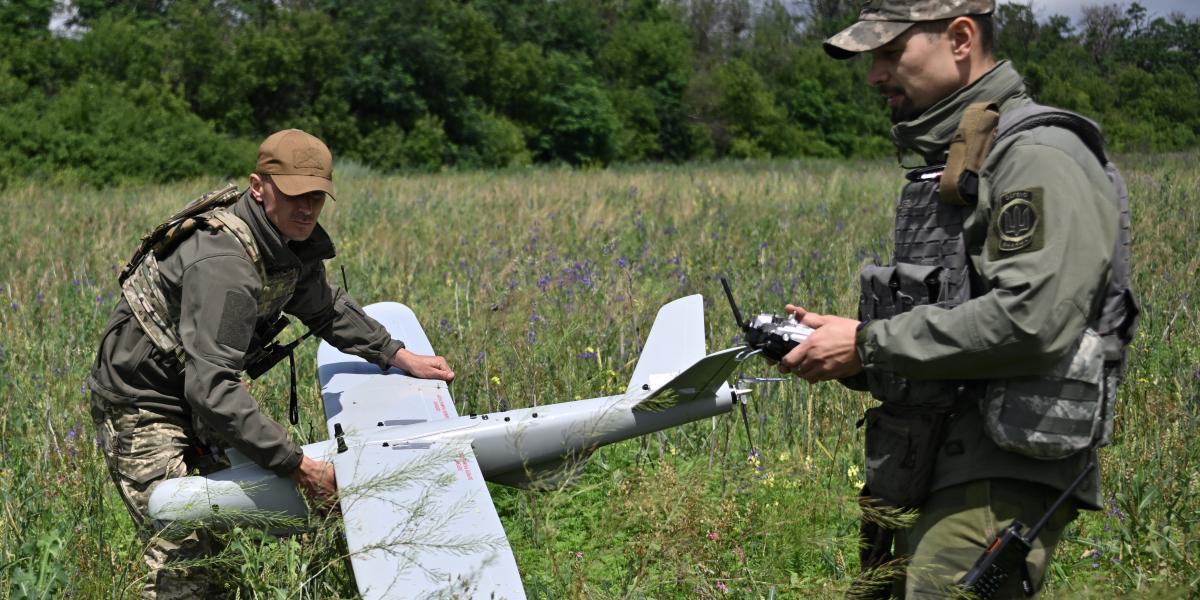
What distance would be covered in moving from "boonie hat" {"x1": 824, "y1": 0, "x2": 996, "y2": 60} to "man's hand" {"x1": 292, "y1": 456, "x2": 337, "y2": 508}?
82.8 inches

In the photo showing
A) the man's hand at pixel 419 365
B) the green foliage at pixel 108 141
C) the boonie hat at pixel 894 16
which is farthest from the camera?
the green foliage at pixel 108 141

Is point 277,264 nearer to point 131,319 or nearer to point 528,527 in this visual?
point 131,319

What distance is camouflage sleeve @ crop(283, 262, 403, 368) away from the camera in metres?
3.76

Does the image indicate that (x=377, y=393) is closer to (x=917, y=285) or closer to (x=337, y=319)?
(x=337, y=319)

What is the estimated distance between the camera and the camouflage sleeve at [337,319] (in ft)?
12.3

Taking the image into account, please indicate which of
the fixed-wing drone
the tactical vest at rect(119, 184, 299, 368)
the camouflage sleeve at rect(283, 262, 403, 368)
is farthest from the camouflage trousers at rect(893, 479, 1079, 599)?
the camouflage sleeve at rect(283, 262, 403, 368)

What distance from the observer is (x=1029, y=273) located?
2.03 m

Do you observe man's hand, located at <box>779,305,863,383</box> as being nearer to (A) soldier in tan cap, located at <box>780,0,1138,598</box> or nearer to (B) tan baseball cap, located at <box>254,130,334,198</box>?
(A) soldier in tan cap, located at <box>780,0,1138,598</box>

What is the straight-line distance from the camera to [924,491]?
240cm

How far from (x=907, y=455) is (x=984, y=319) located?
0.49 metres

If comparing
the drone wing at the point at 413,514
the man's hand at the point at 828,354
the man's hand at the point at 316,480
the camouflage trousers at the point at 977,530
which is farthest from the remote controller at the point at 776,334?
the man's hand at the point at 316,480

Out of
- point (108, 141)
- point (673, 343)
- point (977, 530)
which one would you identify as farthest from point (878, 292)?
point (108, 141)

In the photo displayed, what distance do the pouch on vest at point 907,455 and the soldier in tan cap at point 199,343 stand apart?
1804 millimetres

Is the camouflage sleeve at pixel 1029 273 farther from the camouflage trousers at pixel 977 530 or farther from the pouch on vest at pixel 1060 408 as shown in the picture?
the camouflage trousers at pixel 977 530
